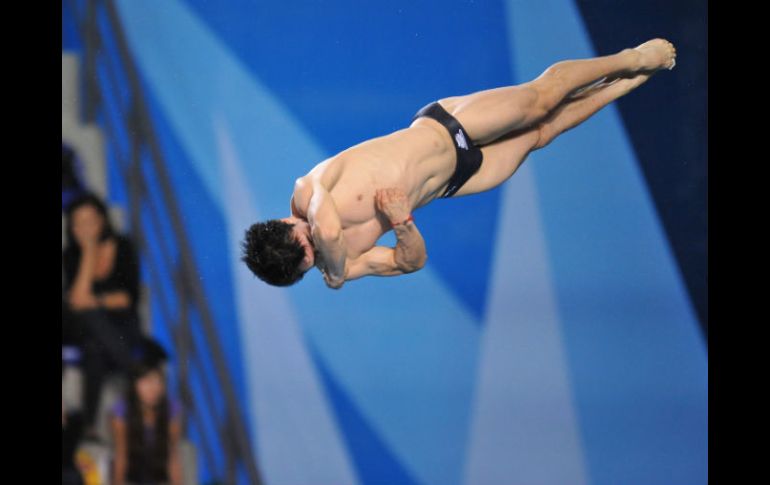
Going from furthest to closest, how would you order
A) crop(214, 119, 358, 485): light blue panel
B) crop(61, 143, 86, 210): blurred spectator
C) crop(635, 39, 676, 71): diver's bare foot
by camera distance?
crop(214, 119, 358, 485): light blue panel, crop(61, 143, 86, 210): blurred spectator, crop(635, 39, 676, 71): diver's bare foot

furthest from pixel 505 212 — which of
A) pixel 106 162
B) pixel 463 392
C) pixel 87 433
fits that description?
pixel 87 433

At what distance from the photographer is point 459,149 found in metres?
3.90

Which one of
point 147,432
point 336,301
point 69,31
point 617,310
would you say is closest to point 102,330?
point 147,432

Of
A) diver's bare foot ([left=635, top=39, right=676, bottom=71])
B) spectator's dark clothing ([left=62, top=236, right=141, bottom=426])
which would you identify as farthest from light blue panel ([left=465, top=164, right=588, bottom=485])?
spectator's dark clothing ([left=62, top=236, right=141, bottom=426])

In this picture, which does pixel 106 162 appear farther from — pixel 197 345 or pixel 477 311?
pixel 477 311

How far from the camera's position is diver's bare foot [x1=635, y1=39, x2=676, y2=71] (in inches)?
Result: 167

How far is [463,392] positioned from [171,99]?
2.05 m

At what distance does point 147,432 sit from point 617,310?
2417 millimetres

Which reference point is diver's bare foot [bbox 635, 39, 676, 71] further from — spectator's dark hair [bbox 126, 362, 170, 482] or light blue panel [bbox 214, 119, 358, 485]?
spectator's dark hair [bbox 126, 362, 170, 482]

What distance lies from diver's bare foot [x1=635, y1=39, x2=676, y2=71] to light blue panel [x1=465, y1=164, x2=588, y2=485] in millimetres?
903

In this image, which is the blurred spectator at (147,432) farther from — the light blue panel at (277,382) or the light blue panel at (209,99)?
the light blue panel at (209,99)

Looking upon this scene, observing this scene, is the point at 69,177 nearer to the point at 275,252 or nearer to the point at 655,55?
the point at 275,252

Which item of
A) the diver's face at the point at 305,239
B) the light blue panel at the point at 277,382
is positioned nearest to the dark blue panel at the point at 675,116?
the light blue panel at the point at 277,382

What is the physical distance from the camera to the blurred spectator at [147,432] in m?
4.57
